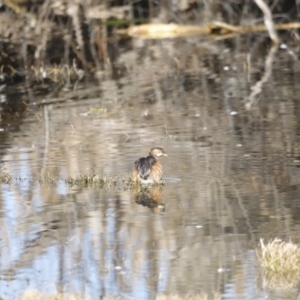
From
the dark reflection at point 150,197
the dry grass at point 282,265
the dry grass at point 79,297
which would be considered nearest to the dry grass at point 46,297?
the dry grass at point 79,297

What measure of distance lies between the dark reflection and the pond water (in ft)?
0.06

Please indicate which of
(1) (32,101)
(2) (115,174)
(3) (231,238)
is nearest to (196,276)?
(3) (231,238)

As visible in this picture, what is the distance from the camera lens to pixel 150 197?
8.82 meters

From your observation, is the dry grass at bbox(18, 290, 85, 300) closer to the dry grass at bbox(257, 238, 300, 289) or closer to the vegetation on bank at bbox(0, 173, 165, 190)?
the dry grass at bbox(257, 238, 300, 289)

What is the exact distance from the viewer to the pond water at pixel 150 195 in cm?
650

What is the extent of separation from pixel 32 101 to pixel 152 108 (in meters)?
2.42

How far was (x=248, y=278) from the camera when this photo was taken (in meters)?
6.29

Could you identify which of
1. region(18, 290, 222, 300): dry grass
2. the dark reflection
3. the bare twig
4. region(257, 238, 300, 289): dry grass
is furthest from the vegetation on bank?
the bare twig

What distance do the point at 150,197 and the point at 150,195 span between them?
6 cm

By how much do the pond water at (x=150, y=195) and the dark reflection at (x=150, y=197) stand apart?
2 cm

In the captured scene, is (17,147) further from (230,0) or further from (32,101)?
(230,0)

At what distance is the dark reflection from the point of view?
8.45m

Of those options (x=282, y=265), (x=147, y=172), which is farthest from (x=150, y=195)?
(x=282, y=265)

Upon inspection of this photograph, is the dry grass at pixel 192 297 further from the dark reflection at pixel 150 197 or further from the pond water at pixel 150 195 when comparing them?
the dark reflection at pixel 150 197
